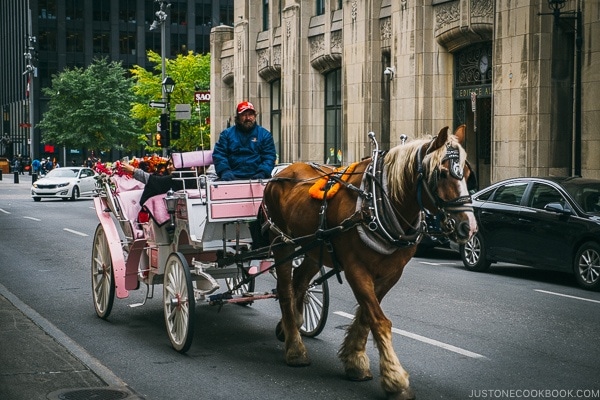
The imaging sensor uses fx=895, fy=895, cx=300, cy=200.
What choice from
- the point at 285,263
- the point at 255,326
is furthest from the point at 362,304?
the point at 255,326

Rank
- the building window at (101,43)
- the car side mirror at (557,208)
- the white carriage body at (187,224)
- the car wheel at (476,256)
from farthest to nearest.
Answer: the building window at (101,43)
the car wheel at (476,256)
the car side mirror at (557,208)
the white carriage body at (187,224)

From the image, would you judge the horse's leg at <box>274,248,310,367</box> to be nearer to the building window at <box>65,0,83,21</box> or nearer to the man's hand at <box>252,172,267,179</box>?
the man's hand at <box>252,172,267,179</box>

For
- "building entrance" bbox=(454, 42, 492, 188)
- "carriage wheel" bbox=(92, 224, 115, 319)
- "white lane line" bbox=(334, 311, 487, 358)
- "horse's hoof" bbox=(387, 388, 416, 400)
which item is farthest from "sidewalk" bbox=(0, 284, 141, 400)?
"building entrance" bbox=(454, 42, 492, 188)

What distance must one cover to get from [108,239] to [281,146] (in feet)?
102

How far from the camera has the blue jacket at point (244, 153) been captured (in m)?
9.66

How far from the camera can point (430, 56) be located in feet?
96.6

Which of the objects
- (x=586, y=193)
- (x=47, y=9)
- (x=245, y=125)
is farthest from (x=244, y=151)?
(x=47, y=9)

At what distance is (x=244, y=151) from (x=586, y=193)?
6.87 m

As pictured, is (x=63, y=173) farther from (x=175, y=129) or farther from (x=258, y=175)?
(x=258, y=175)

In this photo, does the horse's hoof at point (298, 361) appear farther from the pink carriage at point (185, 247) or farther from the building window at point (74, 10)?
the building window at point (74, 10)

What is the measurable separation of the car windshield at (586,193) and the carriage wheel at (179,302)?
7.44m

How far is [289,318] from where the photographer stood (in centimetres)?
848

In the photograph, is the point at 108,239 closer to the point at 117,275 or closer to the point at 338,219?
the point at 117,275

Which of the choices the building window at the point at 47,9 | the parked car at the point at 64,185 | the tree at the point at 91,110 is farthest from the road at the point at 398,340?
the building window at the point at 47,9
